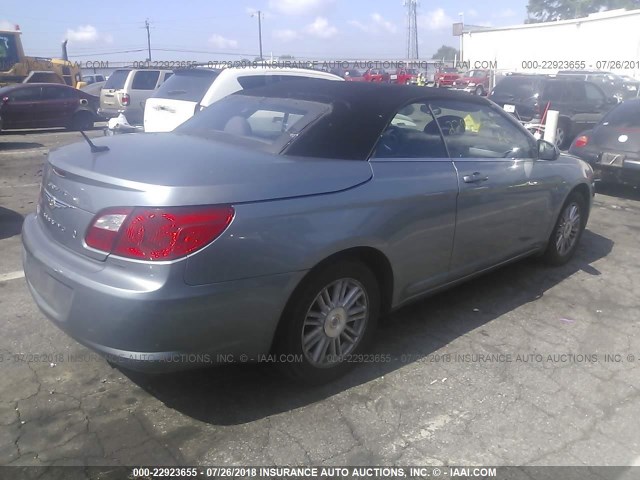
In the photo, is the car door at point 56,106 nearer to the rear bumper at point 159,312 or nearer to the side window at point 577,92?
the side window at point 577,92

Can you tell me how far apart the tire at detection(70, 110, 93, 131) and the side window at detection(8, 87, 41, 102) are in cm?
122

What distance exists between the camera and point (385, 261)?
334 cm

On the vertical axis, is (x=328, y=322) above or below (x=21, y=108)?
below

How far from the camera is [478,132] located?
14.0 feet

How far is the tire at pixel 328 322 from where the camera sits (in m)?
2.94

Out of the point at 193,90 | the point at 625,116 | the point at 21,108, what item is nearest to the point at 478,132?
the point at 193,90

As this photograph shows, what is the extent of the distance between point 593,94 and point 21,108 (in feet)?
49.1

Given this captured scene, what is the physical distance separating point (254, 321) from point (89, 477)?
979mm

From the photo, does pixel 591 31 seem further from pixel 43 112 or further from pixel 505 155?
pixel 505 155

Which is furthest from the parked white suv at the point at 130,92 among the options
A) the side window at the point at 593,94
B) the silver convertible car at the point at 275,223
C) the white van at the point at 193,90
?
the silver convertible car at the point at 275,223

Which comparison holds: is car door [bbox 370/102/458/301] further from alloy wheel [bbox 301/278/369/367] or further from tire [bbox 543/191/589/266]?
tire [bbox 543/191/589/266]

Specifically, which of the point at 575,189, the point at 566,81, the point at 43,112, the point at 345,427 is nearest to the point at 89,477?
the point at 345,427

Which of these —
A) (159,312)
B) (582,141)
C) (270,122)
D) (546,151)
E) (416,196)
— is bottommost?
(159,312)

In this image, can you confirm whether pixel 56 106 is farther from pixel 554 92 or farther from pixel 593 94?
pixel 593 94
